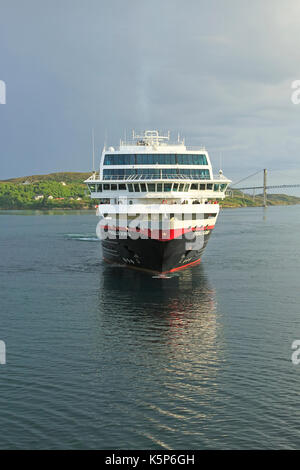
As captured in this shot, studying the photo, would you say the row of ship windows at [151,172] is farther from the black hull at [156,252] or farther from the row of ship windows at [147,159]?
the black hull at [156,252]

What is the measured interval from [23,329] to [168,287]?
16198 mm

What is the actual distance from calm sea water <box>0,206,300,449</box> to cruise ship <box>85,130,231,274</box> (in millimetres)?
3118

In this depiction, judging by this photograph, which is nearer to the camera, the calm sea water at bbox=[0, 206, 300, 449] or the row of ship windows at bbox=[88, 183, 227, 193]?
the calm sea water at bbox=[0, 206, 300, 449]

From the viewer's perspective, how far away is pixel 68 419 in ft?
63.6

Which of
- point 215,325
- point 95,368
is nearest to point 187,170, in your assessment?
point 215,325

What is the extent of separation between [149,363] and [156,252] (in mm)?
21420

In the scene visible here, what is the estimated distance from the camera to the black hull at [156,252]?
4597cm

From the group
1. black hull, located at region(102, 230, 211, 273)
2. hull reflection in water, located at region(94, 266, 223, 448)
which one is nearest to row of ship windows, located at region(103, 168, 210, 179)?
black hull, located at region(102, 230, 211, 273)

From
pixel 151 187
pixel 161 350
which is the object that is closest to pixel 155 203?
pixel 151 187

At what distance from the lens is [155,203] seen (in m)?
50.9

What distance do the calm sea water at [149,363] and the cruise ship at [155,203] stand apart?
3.12 metres

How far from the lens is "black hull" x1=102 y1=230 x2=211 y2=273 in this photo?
151 ft

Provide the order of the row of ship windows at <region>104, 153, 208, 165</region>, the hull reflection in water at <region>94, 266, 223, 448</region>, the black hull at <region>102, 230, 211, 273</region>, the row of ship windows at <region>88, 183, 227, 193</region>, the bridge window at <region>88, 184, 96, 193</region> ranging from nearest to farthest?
the hull reflection in water at <region>94, 266, 223, 448</region>
the black hull at <region>102, 230, 211, 273</region>
the row of ship windows at <region>88, 183, 227, 193</region>
the row of ship windows at <region>104, 153, 208, 165</region>
the bridge window at <region>88, 184, 96, 193</region>

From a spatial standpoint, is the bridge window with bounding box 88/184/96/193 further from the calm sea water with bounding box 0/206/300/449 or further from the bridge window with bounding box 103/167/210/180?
the calm sea water with bounding box 0/206/300/449
